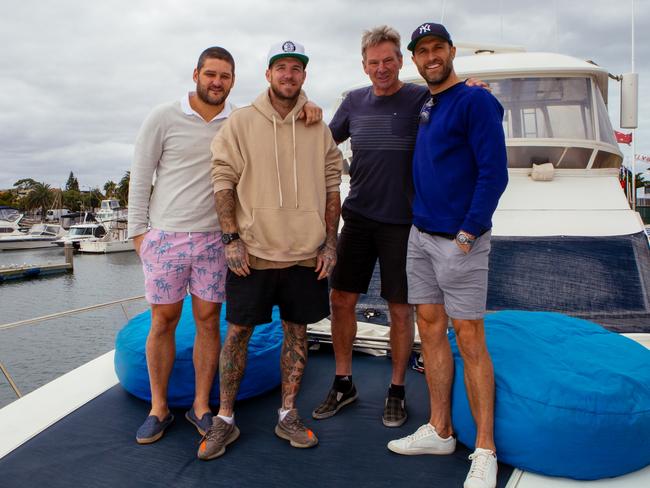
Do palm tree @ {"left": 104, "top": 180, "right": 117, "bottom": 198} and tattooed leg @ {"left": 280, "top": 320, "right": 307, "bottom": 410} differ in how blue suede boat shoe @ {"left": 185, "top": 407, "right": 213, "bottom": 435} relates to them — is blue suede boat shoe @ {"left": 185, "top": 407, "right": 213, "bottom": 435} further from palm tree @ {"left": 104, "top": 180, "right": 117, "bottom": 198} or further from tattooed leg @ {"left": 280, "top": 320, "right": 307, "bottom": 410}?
palm tree @ {"left": 104, "top": 180, "right": 117, "bottom": 198}

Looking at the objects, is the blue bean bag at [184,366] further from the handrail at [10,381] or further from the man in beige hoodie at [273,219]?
the handrail at [10,381]

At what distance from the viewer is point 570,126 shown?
514 cm

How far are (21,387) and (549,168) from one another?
4.85 metres

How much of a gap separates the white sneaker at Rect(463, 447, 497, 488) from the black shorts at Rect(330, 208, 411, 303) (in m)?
0.98

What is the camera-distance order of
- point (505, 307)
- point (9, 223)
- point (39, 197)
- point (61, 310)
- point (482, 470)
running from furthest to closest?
1. point (39, 197)
2. point (9, 223)
3. point (61, 310)
4. point (505, 307)
5. point (482, 470)

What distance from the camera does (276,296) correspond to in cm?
283

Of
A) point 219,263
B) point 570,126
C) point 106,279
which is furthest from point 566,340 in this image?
point 106,279

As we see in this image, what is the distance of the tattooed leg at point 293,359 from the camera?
9.38ft

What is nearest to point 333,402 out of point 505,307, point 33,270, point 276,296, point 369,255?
point 276,296

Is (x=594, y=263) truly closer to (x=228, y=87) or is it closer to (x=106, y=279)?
(x=228, y=87)

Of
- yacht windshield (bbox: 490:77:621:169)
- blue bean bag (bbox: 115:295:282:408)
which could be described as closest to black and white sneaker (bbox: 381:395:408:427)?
blue bean bag (bbox: 115:295:282:408)

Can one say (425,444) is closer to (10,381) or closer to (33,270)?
(10,381)

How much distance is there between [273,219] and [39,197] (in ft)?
Result: 324

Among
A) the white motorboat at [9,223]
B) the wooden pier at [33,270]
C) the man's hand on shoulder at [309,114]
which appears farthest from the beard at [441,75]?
the white motorboat at [9,223]
